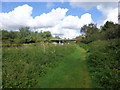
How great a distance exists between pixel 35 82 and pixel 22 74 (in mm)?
1100

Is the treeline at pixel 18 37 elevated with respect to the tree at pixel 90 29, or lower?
lower

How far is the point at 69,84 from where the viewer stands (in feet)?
18.8

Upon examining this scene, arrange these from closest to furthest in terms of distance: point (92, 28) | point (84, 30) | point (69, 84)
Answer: point (69, 84) < point (92, 28) < point (84, 30)

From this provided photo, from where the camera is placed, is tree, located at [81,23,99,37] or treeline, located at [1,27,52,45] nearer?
treeline, located at [1,27,52,45]

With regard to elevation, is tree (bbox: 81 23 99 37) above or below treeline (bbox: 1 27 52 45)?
above

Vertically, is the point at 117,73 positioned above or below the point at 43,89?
above

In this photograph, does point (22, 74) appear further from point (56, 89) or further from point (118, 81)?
point (118, 81)

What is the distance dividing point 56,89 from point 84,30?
59068 millimetres

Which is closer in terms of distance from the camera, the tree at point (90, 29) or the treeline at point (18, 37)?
the treeline at point (18, 37)

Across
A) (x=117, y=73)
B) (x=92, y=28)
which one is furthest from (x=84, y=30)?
(x=117, y=73)

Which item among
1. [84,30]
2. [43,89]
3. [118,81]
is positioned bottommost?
[43,89]

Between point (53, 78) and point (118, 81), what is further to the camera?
point (53, 78)

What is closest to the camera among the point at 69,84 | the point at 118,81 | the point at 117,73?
the point at 118,81

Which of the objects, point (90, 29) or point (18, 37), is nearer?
point (18, 37)
